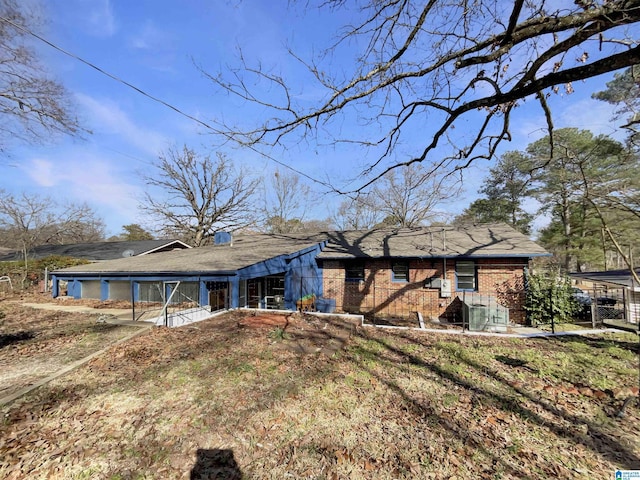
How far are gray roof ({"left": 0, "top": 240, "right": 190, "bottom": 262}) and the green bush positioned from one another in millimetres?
23309

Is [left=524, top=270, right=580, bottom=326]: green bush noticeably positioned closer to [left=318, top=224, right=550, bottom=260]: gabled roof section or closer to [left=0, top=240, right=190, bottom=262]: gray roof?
[left=318, top=224, right=550, bottom=260]: gabled roof section

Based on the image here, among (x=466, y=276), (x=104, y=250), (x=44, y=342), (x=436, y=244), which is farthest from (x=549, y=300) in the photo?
(x=104, y=250)

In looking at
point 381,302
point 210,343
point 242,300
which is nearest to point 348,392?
point 210,343

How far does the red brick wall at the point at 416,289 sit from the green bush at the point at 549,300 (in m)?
0.46

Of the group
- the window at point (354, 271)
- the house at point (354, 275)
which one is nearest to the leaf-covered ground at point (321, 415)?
the house at point (354, 275)

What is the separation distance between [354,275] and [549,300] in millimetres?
8655

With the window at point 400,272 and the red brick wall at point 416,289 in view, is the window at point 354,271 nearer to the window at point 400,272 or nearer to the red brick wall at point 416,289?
the red brick wall at point 416,289

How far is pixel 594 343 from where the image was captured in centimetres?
818

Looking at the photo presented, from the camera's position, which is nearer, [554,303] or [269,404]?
[269,404]

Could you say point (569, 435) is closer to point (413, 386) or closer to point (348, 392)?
point (413, 386)

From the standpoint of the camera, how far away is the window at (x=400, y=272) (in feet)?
48.6

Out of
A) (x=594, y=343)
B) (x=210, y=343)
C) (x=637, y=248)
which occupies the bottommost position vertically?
(x=594, y=343)

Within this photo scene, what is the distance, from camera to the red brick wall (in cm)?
1293

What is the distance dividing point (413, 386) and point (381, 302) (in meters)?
9.63
